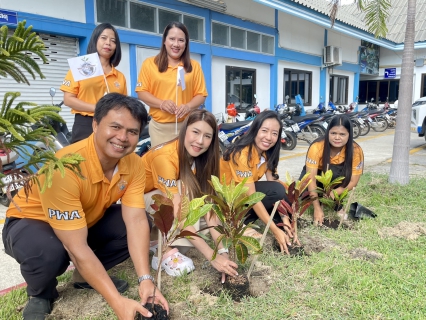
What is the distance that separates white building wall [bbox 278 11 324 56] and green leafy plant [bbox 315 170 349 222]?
27.5 ft

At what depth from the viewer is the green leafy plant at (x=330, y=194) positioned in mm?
2826

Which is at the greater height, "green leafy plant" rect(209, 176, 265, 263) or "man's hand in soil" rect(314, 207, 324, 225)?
"green leafy plant" rect(209, 176, 265, 263)

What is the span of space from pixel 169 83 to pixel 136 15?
4.49 metres

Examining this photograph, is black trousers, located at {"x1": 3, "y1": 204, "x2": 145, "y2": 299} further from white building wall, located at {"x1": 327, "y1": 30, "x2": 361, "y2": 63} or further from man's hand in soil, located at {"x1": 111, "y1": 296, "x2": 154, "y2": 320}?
white building wall, located at {"x1": 327, "y1": 30, "x2": 361, "y2": 63}

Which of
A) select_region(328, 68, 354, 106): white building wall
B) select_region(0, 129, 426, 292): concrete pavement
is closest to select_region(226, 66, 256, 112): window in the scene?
select_region(0, 129, 426, 292): concrete pavement

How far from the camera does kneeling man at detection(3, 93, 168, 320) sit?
155 cm

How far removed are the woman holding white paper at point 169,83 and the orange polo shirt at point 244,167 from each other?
0.53 metres

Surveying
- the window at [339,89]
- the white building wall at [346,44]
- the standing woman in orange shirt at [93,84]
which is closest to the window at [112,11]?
the standing woman in orange shirt at [93,84]

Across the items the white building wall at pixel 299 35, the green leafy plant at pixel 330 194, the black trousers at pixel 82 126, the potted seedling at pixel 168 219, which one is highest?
the white building wall at pixel 299 35

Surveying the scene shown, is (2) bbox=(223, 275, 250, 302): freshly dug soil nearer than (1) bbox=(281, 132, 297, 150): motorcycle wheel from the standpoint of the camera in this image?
Yes

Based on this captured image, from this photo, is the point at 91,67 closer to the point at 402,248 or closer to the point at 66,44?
the point at 402,248

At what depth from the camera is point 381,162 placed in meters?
6.18

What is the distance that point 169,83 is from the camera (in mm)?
2887

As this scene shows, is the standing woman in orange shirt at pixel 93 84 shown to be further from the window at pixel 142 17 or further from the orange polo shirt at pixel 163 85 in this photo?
the window at pixel 142 17
